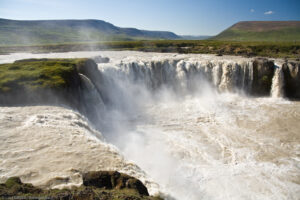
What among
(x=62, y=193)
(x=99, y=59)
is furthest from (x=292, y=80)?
(x=62, y=193)

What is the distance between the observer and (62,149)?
10.9 meters

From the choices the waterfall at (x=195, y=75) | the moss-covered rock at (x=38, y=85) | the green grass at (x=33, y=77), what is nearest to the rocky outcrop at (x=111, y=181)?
the moss-covered rock at (x=38, y=85)

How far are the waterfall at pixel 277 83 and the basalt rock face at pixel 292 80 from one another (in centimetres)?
97

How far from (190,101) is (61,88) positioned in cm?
1889

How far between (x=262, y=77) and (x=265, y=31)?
158896 millimetres

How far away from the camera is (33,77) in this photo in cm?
1833

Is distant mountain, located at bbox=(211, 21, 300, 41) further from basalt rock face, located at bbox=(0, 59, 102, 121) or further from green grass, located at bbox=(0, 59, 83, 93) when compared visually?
green grass, located at bbox=(0, 59, 83, 93)

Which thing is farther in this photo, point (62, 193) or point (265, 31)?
point (265, 31)

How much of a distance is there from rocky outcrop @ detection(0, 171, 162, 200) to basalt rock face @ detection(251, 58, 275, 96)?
31.2 m

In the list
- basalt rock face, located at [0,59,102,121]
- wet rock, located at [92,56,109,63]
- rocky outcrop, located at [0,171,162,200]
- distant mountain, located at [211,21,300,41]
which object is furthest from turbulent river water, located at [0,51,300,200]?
distant mountain, located at [211,21,300,41]

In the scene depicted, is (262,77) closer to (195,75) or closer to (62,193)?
(195,75)

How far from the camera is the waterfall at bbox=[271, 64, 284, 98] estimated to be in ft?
104

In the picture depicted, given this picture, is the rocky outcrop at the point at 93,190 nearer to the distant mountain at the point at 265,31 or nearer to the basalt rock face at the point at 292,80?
the basalt rock face at the point at 292,80

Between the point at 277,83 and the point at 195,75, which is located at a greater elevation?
the point at 195,75
